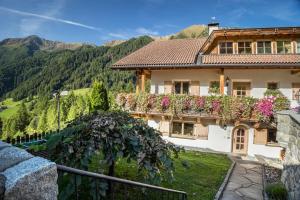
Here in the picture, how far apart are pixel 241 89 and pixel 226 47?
3.07 metres

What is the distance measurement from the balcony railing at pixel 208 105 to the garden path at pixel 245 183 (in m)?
2.78

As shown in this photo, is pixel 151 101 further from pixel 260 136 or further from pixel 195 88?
pixel 260 136

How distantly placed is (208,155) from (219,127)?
2271mm

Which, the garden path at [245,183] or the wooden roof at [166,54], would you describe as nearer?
the garden path at [245,183]

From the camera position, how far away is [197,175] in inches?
434

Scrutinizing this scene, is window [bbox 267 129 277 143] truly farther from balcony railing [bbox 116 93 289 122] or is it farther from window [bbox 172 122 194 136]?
window [bbox 172 122 194 136]

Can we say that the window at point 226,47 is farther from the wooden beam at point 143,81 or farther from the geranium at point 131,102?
the geranium at point 131,102

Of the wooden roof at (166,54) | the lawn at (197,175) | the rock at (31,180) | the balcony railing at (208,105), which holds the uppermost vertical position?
the wooden roof at (166,54)

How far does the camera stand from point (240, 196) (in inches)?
368

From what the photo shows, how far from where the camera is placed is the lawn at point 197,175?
8.72 meters

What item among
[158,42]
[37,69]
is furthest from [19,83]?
[158,42]

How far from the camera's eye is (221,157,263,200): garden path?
945 centimetres

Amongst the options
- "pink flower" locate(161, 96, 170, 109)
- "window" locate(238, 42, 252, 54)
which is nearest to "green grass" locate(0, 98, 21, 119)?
"pink flower" locate(161, 96, 170, 109)

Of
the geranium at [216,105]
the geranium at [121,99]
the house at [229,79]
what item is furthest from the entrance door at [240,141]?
the geranium at [121,99]
